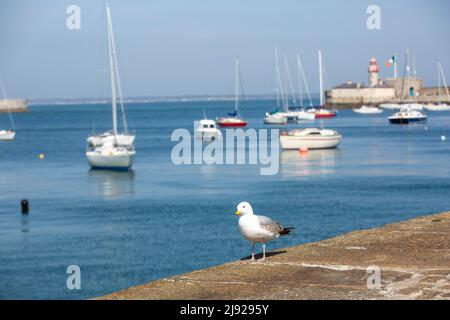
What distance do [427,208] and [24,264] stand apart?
17905mm

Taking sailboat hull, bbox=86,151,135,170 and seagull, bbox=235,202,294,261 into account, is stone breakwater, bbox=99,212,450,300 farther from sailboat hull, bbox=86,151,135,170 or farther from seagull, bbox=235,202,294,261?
sailboat hull, bbox=86,151,135,170

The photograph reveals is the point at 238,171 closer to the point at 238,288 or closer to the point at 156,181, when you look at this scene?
the point at 156,181

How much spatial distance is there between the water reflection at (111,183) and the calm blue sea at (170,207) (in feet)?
0.22

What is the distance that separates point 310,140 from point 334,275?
67.1m

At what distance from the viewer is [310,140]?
74.8m

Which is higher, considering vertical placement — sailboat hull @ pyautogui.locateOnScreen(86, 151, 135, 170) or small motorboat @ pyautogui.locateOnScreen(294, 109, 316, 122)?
sailboat hull @ pyautogui.locateOnScreen(86, 151, 135, 170)

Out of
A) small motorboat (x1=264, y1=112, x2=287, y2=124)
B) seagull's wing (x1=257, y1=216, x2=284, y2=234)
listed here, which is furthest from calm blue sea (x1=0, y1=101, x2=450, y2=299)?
small motorboat (x1=264, y1=112, x2=287, y2=124)

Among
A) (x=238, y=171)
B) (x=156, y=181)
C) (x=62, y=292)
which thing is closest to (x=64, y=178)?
(x=156, y=181)

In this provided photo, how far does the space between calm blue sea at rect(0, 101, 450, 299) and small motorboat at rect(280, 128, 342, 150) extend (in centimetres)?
73

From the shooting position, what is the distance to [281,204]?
4012cm

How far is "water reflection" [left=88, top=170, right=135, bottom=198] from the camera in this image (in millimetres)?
47844

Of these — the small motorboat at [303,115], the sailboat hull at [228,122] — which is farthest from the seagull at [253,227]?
the small motorboat at [303,115]

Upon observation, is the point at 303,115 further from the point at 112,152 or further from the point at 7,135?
the point at 112,152

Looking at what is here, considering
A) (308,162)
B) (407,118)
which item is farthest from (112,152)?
(407,118)
